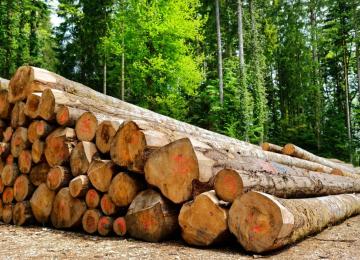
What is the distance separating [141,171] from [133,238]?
915 millimetres

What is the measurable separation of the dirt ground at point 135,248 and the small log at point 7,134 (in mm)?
1982

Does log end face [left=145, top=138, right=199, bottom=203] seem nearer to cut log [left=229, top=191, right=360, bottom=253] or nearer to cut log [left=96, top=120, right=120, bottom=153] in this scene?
cut log [left=229, top=191, right=360, bottom=253]

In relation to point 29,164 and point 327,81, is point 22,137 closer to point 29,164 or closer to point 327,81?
point 29,164

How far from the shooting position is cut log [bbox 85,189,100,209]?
5.58 m

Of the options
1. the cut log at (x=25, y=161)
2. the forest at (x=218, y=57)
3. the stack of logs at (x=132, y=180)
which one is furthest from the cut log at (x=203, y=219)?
the forest at (x=218, y=57)

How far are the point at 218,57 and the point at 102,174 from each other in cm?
2062

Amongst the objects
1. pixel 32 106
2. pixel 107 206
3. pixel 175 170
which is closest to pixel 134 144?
pixel 175 170

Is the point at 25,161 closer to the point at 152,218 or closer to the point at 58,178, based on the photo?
the point at 58,178

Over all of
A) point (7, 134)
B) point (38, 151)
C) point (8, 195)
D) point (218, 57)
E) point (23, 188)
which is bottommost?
point (8, 195)

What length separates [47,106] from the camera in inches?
244

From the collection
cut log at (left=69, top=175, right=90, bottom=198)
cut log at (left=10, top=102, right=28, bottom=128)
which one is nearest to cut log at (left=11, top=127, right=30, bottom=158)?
cut log at (left=10, top=102, right=28, bottom=128)

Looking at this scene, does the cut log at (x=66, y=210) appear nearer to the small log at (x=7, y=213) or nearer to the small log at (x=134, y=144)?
the small log at (x=134, y=144)

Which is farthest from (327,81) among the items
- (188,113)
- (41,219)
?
(41,219)

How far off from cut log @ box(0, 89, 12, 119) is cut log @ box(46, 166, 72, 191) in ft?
6.00
